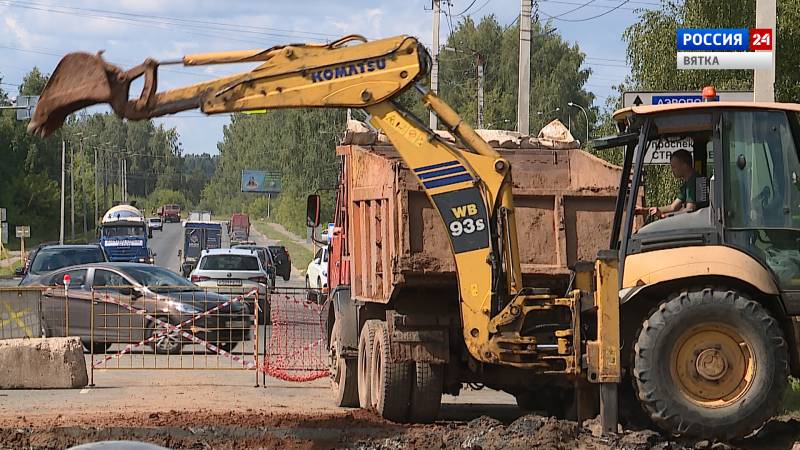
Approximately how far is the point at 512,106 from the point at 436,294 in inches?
2902

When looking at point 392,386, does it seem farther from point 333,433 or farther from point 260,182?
point 260,182

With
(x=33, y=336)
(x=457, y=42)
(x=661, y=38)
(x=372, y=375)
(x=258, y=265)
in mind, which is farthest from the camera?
(x=457, y=42)

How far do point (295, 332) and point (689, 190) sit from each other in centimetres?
1077

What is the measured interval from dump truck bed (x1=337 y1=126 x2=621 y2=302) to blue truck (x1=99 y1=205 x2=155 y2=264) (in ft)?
164

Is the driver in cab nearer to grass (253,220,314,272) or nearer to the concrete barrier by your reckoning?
the concrete barrier

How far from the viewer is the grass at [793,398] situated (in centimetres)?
1160

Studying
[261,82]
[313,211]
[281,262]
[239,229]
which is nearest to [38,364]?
[313,211]

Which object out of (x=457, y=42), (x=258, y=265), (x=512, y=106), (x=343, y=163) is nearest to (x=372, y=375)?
(x=343, y=163)

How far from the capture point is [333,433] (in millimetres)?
10805

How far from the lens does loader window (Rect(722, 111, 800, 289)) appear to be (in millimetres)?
9398

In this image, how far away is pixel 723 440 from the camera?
9039 millimetres

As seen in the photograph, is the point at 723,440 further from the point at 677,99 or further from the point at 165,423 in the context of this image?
the point at 677,99

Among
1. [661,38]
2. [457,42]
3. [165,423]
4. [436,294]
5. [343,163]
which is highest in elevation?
[457,42]

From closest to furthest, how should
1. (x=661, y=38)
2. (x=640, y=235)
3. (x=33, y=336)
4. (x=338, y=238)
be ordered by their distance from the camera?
(x=640, y=235)
(x=338, y=238)
(x=33, y=336)
(x=661, y=38)
